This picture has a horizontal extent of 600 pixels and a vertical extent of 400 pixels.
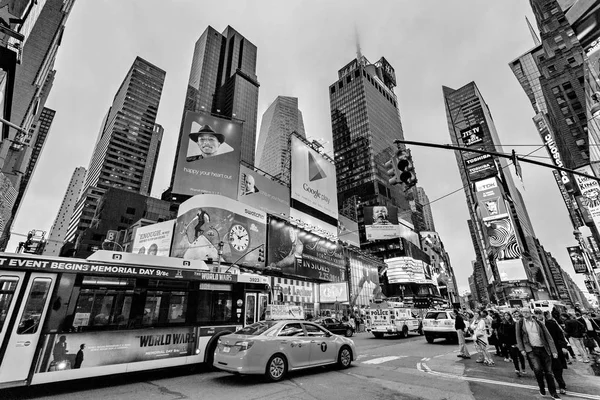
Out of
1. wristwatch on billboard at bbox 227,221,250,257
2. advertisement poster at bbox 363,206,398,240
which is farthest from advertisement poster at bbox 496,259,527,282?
wristwatch on billboard at bbox 227,221,250,257

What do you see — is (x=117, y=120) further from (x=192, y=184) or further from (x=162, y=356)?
(x=162, y=356)

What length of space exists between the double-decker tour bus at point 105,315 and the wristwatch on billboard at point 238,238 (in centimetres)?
2227

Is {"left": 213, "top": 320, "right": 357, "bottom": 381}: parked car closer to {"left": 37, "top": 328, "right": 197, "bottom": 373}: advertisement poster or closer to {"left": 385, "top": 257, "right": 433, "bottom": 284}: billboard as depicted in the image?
{"left": 37, "top": 328, "right": 197, "bottom": 373}: advertisement poster

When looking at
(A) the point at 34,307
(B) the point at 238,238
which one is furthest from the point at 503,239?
(A) the point at 34,307

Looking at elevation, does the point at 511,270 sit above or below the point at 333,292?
above

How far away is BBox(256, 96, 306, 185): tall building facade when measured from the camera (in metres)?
115

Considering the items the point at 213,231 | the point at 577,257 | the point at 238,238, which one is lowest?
the point at 238,238

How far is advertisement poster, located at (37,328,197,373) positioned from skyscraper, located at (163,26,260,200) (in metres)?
110

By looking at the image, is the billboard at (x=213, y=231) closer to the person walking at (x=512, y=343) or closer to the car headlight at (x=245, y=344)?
the car headlight at (x=245, y=344)

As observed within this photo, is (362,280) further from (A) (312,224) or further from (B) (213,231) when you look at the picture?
(B) (213,231)

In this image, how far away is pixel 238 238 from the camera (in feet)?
107

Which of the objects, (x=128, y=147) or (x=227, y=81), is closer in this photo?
(x=128, y=147)

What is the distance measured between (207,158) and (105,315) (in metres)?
30.0

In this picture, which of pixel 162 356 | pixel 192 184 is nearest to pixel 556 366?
pixel 162 356
